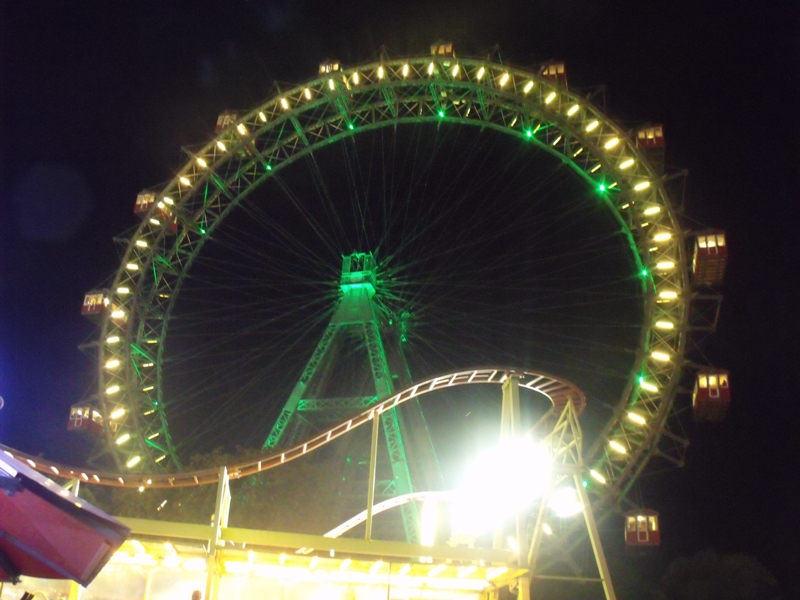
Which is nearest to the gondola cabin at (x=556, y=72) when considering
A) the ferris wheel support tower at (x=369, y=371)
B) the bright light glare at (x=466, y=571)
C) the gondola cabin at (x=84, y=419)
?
the ferris wheel support tower at (x=369, y=371)

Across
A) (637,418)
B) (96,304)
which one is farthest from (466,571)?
(96,304)

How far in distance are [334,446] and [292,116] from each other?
11.2 meters

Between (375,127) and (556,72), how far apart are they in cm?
605

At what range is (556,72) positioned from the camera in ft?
73.2

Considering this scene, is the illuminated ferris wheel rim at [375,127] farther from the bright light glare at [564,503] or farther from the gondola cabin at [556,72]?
the bright light glare at [564,503]

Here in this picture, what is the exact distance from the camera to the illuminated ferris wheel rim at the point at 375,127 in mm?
20438

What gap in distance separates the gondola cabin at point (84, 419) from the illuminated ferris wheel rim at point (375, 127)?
0.45 metres

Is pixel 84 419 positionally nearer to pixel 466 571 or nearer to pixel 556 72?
pixel 466 571

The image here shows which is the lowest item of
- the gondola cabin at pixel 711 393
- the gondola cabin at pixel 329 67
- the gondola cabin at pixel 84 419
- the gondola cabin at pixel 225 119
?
the gondola cabin at pixel 84 419

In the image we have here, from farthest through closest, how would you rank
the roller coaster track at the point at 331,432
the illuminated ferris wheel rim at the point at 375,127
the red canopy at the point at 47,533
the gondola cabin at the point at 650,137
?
the gondola cabin at the point at 650,137
the illuminated ferris wheel rim at the point at 375,127
the roller coaster track at the point at 331,432
the red canopy at the point at 47,533

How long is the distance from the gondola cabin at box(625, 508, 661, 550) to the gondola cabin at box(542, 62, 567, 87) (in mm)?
12948

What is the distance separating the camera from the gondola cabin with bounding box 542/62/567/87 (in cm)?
2217

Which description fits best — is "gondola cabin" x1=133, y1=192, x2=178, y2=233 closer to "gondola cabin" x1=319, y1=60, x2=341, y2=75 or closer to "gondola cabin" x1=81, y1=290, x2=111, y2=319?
"gondola cabin" x1=81, y1=290, x2=111, y2=319

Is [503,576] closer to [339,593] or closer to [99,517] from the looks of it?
[339,593]
